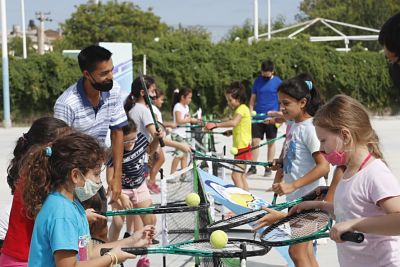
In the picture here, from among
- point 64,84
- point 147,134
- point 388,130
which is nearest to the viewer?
point 147,134

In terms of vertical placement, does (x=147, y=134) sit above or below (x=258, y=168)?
above

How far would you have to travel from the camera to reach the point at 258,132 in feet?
44.4

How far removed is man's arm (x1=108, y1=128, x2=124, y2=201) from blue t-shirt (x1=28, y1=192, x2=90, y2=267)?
2854mm

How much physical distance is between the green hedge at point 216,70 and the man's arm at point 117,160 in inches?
858

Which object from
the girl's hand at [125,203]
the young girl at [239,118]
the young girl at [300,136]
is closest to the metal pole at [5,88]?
the young girl at [239,118]

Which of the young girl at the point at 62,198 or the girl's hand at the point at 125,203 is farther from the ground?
the young girl at the point at 62,198

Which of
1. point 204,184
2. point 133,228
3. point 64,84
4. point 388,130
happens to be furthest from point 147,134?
point 64,84

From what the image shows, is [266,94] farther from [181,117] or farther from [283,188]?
[283,188]

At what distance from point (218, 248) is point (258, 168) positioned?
10.3 m

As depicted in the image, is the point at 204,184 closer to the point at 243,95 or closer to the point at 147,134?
the point at 147,134

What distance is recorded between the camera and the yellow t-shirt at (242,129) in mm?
11227

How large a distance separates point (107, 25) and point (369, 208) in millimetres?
51525

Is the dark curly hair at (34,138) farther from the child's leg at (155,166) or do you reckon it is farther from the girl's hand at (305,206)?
the child's leg at (155,166)

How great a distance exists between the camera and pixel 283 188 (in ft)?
17.3
